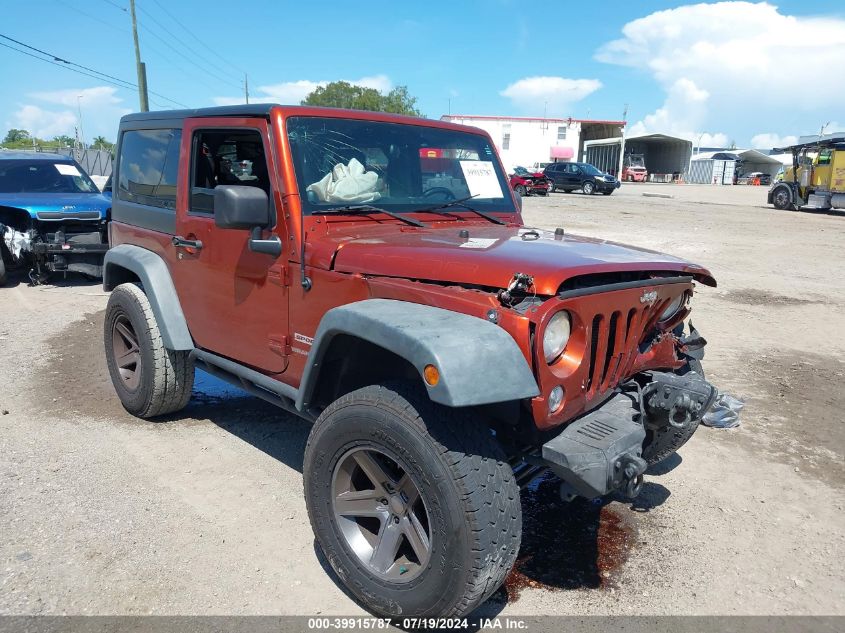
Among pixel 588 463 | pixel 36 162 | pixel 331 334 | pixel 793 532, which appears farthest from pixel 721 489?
pixel 36 162

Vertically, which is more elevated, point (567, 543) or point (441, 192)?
point (441, 192)

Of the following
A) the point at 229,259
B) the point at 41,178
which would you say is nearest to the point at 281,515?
the point at 229,259

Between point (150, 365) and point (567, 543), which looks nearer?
point (567, 543)

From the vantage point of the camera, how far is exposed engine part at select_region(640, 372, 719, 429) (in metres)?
2.82

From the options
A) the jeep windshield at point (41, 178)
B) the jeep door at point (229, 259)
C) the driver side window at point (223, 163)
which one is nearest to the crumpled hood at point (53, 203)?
the jeep windshield at point (41, 178)

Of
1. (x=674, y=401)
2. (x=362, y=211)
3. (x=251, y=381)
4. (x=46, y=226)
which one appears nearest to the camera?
(x=674, y=401)

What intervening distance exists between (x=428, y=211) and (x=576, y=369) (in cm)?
156

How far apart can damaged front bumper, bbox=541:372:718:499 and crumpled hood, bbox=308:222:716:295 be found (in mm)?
550

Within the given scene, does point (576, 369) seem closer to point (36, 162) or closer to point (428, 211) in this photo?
point (428, 211)

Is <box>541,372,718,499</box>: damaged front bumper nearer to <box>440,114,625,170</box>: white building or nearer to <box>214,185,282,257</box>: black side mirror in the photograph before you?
<box>214,185,282,257</box>: black side mirror

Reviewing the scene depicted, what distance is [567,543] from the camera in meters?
3.27

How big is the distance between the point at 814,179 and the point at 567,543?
25352 mm

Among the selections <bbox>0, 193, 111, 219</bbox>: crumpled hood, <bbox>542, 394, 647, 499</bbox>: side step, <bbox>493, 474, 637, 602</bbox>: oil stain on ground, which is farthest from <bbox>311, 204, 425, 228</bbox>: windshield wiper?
<bbox>0, 193, 111, 219</bbox>: crumpled hood

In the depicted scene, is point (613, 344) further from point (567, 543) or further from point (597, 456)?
point (567, 543)
